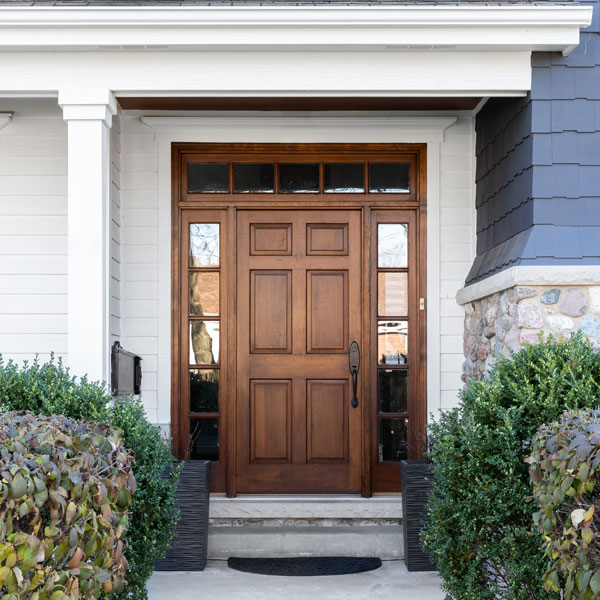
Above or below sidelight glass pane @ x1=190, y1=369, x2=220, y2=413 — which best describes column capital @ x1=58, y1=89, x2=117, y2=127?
above

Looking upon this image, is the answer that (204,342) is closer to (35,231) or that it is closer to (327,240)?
(327,240)

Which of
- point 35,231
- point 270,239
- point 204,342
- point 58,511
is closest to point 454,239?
point 270,239

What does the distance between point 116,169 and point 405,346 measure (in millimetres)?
2168

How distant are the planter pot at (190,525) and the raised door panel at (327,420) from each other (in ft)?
3.33

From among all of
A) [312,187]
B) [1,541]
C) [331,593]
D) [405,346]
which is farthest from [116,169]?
[1,541]

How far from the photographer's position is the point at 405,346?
5.74 meters

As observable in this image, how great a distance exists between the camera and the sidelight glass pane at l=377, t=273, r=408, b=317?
226 inches

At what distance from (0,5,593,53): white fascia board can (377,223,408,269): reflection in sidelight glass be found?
4.74ft

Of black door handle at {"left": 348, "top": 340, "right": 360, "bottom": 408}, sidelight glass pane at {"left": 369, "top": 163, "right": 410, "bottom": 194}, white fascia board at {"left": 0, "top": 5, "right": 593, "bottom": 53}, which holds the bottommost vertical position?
black door handle at {"left": 348, "top": 340, "right": 360, "bottom": 408}

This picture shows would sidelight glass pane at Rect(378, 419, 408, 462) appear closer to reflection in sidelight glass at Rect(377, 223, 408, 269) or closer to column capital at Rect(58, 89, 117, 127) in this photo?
reflection in sidelight glass at Rect(377, 223, 408, 269)

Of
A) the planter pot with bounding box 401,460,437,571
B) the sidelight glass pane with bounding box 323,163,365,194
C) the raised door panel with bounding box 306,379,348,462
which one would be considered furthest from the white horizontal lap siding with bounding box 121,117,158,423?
the planter pot with bounding box 401,460,437,571

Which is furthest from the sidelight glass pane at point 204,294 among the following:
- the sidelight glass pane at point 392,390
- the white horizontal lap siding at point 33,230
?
the sidelight glass pane at point 392,390

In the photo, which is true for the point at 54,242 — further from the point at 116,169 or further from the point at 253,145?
the point at 253,145

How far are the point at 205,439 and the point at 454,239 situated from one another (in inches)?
81.1
